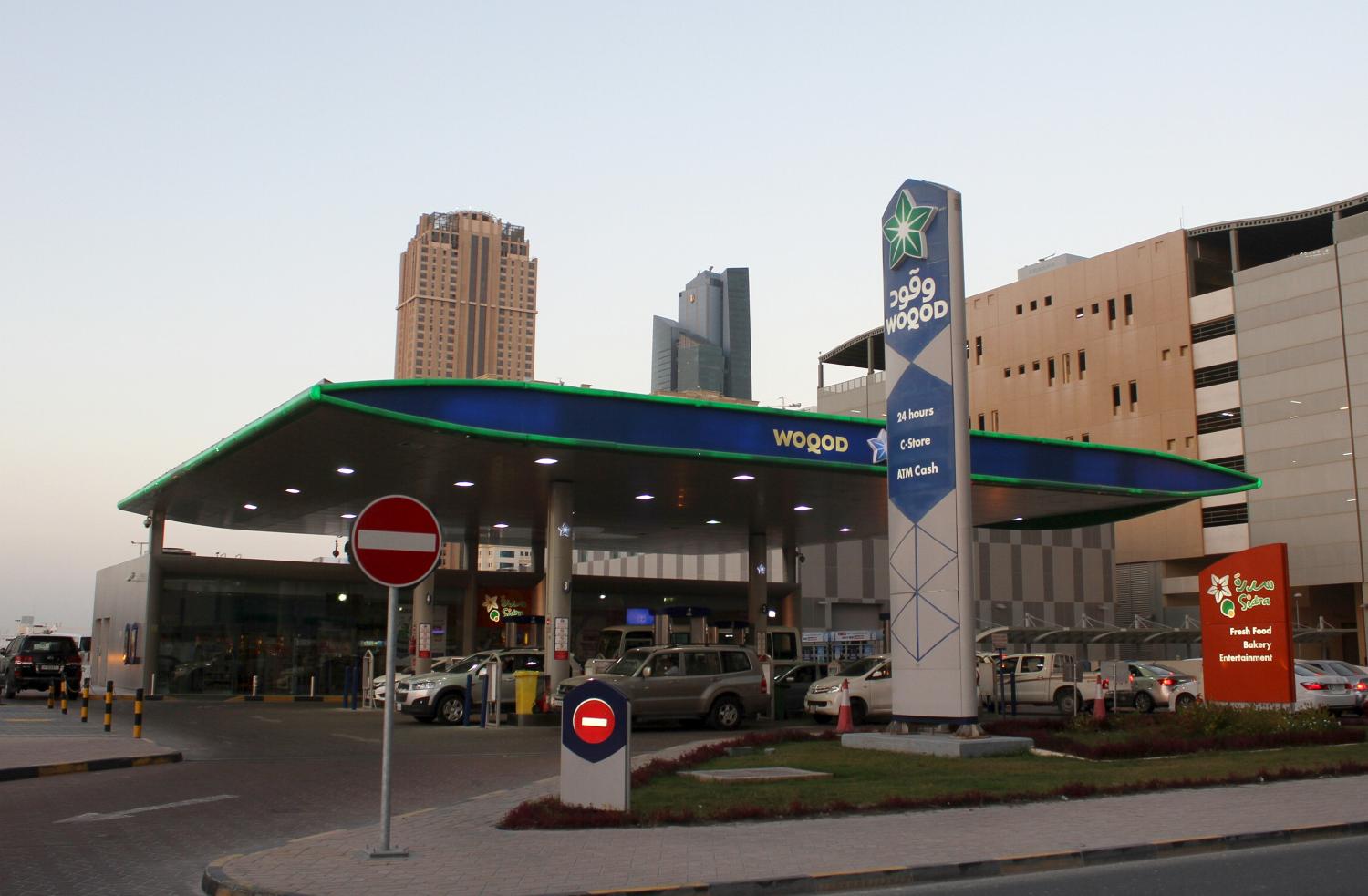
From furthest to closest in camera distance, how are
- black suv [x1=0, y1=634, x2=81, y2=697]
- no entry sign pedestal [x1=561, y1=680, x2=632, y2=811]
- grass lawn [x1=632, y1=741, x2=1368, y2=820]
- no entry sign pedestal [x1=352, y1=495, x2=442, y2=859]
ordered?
black suv [x1=0, y1=634, x2=81, y2=697], grass lawn [x1=632, y1=741, x2=1368, y2=820], no entry sign pedestal [x1=561, y1=680, x2=632, y2=811], no entry sign pedestal [x1=352, y1=495, x2=442, y2=859]

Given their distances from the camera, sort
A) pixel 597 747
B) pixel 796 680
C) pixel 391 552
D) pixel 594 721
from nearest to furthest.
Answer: pixel 391 552 → pixel 594 721 → pixel 597 747 → pixel 796 680

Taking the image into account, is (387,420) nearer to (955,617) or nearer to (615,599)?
(955,617)

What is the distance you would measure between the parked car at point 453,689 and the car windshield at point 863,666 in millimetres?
7341

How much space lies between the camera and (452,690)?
2875 cm

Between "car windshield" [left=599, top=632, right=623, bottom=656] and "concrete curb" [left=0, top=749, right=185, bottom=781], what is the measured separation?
1699 cm

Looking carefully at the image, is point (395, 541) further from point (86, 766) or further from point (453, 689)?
point (453, 689)

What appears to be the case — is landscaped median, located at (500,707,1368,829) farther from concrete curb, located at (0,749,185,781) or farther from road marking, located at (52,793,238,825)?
concrete curb, located at (0,749,185,781)

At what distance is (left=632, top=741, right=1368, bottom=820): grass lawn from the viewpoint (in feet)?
40.6

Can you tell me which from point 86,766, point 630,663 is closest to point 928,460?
point 630,663

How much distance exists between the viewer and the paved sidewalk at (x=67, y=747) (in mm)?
16556

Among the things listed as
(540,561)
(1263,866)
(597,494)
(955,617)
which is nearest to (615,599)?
(540,561)

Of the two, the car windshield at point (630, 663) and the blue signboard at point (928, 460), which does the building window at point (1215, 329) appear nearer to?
the car windshield at point (630, 663)

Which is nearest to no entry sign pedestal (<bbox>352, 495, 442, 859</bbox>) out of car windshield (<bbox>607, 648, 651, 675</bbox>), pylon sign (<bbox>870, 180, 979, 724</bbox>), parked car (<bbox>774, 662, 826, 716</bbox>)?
pylon sign (<bbox>870, 180, 979, 724</bbox>)

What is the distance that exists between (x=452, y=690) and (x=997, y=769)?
16.2 meters
